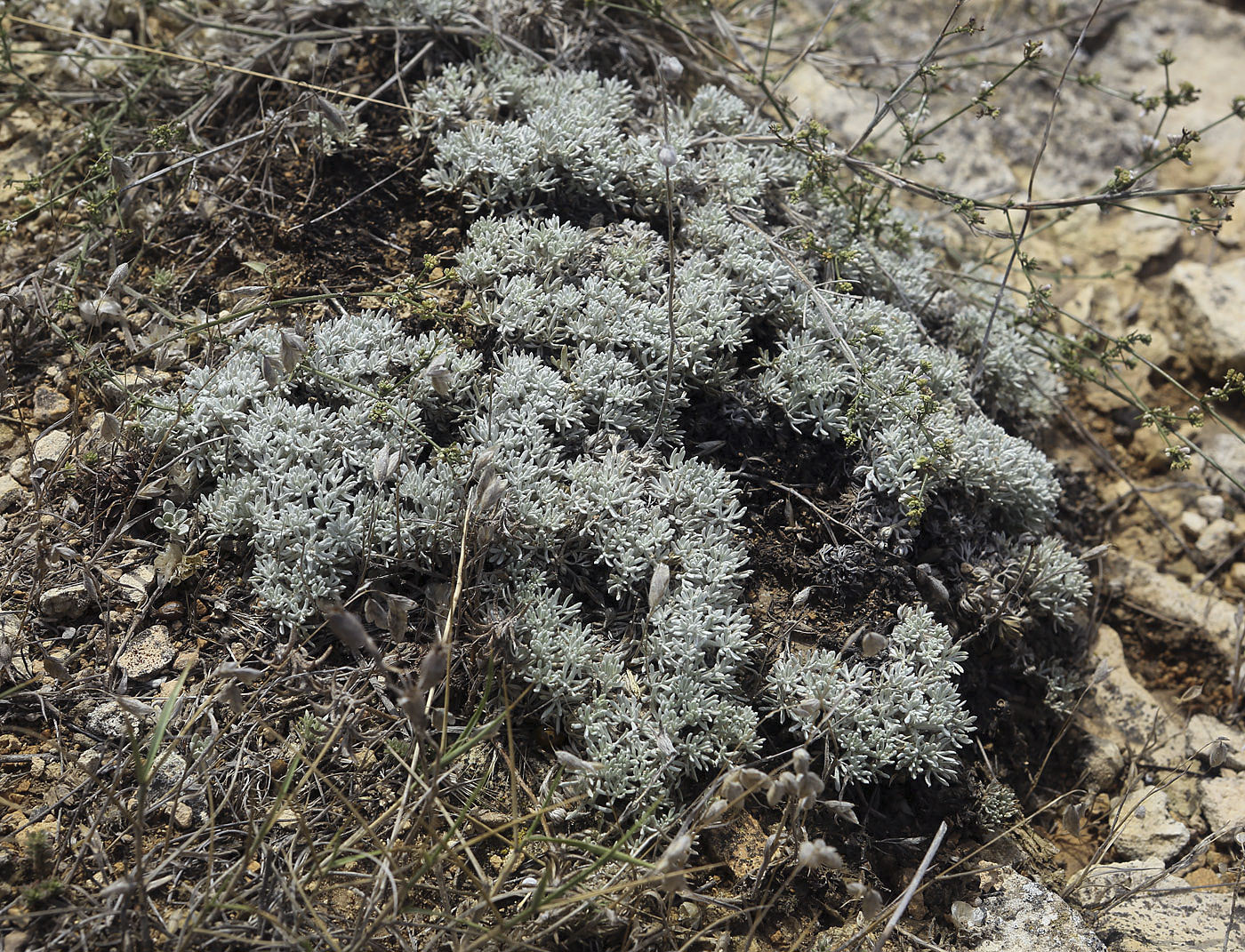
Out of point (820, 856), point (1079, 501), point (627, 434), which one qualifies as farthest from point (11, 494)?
point (1079, 501)

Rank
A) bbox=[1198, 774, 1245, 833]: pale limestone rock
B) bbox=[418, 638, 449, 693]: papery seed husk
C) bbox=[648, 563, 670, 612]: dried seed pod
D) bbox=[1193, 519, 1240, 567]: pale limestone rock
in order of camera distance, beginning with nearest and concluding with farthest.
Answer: bbox=[418, 638, 449, 693]: papery seed husk, bbox=[648, 563, 670, 612]: dried seed pod, bbox=[1198, 774, 1245, 833]: pale limestone rock, bbox=[1193, 519, 1240, 567]: pale limestone rock

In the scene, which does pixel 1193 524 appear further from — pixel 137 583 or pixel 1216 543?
pixel 137 583

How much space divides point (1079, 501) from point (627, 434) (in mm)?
2491

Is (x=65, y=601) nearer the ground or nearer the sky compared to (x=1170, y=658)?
nearer the ground

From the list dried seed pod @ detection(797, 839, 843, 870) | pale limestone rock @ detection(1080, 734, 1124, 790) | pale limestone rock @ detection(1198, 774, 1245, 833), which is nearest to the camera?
dried seed pod @ detection(797, 839, 843, 870)

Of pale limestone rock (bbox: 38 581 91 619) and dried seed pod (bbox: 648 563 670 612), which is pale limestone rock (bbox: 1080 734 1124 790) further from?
pale limestone rock (bbox: 38 581 91 619)

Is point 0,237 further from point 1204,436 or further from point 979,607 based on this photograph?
point 1204,436

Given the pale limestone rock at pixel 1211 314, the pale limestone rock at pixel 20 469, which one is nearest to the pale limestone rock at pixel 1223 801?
the pale limestone rock at pixel 1211 314

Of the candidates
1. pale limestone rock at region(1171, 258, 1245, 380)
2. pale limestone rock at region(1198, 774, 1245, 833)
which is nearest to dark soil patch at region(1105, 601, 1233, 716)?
pale limestone rock at region(1198, 774, 1245, 833)

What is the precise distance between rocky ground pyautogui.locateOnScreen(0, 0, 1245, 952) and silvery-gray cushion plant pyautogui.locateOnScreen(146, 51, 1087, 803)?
346mm

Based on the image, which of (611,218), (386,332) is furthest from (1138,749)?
(386,332)

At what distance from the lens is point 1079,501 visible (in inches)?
173

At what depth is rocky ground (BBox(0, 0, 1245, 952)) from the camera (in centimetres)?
302

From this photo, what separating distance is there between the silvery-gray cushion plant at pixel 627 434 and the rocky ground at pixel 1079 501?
346mm
